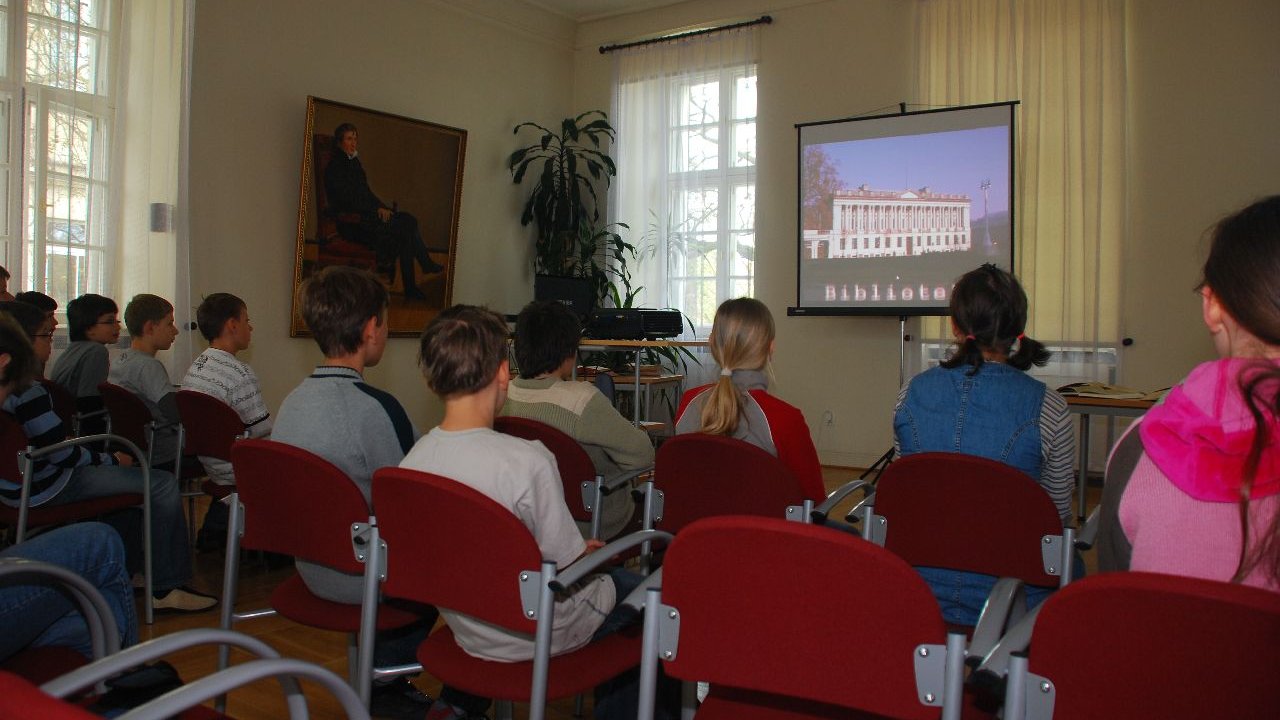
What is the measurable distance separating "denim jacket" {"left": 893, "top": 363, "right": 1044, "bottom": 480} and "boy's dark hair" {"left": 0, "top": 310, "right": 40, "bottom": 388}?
199cm

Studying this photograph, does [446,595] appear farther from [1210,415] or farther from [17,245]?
[17,245]

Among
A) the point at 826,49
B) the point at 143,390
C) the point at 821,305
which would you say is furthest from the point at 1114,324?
the point at 143,390

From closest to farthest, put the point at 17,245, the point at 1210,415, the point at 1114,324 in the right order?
the point at 1210,415, the point at 17,245, the point at 1114,324

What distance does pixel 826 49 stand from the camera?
6305 millimetres

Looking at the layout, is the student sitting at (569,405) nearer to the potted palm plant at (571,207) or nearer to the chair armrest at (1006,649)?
the chair armrest at (1006,649)

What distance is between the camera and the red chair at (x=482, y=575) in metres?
1.40

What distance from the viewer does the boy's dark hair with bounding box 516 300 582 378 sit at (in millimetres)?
2514

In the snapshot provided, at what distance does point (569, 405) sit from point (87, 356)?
93.6 inches

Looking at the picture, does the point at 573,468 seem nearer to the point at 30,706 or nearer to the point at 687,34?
the point at 30,706

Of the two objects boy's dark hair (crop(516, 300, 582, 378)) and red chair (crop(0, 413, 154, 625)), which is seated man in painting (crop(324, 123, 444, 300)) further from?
boy's dark hair (crop(516, 300, 582, 378))

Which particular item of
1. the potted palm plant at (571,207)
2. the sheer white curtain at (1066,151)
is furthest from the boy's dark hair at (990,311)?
the potted palm plant at (571,207)

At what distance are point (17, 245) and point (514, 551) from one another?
4177mm

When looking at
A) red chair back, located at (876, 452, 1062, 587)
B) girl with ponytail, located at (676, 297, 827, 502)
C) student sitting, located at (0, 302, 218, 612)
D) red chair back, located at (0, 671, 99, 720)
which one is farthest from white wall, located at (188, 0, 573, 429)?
red chair back, located at (0, 671, 99, 720)

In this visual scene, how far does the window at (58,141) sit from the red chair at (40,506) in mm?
2297
